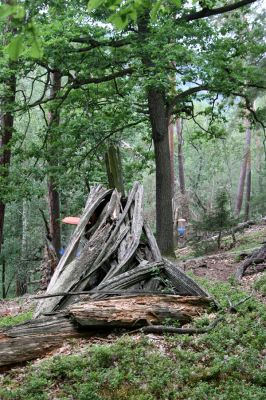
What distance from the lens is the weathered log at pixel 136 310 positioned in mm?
5102

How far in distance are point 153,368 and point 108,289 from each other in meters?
1.76

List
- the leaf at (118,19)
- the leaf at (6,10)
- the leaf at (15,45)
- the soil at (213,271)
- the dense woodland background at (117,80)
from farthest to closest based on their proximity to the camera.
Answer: the dense woodland background at (117,80) < the soil at (213,271) < the leaf at (118,19) < the leaf at (15,45) < the leaf at (6,10)

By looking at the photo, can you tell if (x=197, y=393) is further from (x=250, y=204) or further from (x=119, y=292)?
(x=250, y=204)

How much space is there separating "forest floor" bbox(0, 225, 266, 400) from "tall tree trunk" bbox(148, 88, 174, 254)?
7452mm

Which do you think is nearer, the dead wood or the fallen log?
the fallen log

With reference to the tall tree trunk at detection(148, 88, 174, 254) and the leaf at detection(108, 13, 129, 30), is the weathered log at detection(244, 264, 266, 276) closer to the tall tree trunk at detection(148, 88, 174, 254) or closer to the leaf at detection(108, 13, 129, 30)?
the tall tree trunk at detection(148, 88, 174, 254)

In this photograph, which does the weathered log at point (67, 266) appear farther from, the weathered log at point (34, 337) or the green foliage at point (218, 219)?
the green foliage at point (218, 219)

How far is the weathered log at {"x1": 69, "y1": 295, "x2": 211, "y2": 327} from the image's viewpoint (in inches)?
201

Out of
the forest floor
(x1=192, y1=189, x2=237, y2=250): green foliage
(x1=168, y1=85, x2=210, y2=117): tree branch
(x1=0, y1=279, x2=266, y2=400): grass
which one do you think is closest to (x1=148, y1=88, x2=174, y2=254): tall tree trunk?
(x1=168, y1=85, x2=210, y2=117): tree branch

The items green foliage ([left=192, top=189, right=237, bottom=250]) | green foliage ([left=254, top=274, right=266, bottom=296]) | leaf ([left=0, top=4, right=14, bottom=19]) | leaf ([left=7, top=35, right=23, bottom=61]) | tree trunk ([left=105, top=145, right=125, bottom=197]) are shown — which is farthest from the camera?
green foliage ([left=192, top=189, right=237, bottom=250])

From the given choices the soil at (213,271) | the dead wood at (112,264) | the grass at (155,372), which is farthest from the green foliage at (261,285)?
the grass at (155,372)

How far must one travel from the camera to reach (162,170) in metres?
13.2

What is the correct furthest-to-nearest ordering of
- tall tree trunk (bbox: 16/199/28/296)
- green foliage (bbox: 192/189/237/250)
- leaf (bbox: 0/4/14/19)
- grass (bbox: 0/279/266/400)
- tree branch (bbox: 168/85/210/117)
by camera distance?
tall tree trunk (bbox: 16/199/28/296) < green foliage (bbox: 192/189/237/250) < tree branch (bbox: 168/85/210/117) < grass (bbox: 0/279/266/400) < leaf (bbox: 0/4/14/19)

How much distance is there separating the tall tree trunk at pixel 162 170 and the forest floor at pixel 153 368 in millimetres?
7452
